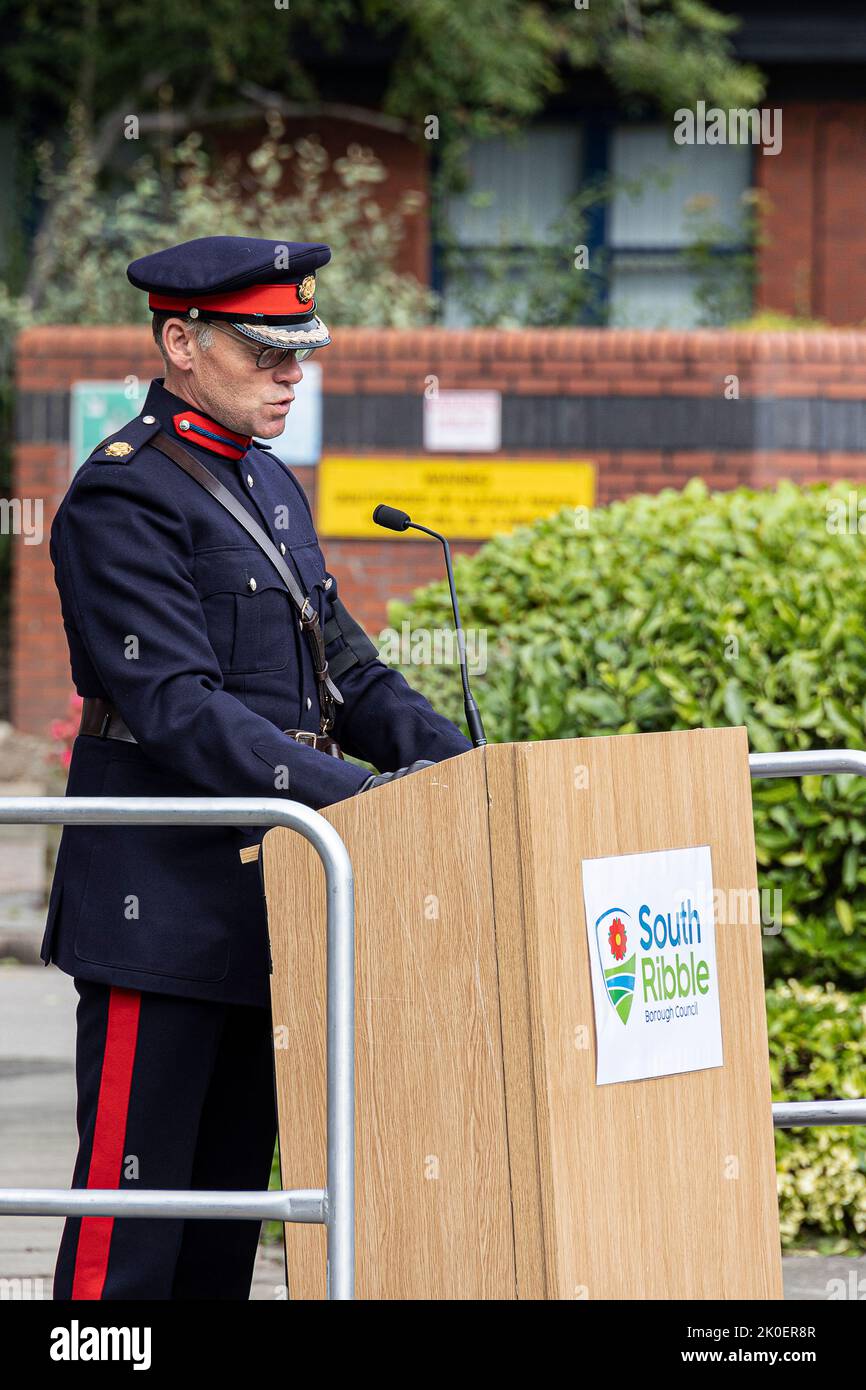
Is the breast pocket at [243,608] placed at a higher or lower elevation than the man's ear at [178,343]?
lower

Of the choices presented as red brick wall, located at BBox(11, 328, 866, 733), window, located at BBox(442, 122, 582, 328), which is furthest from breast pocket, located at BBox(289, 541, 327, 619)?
window, located at BBox(442, 122, 582, 328)

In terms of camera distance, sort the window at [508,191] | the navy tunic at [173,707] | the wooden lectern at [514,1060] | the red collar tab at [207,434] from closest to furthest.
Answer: the wooden lectern at [514,1060] → the navy tunic at [173,707] → the red collar tab at [207,434] → the window at [508,191]

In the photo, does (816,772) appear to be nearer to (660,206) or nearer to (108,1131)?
(108,1131)

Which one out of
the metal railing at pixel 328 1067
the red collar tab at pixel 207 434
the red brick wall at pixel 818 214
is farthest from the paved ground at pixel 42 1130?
the red brick wall at pixel 818 214

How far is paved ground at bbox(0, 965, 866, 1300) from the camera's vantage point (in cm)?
403

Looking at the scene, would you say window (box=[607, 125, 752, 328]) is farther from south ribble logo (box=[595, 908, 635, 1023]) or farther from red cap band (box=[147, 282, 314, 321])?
south ribble logo (box=[595, 908, 635, 1023])

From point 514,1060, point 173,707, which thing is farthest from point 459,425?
point 514,1060

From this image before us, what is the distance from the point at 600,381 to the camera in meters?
9.84

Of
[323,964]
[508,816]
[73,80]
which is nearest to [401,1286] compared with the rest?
[323,964]

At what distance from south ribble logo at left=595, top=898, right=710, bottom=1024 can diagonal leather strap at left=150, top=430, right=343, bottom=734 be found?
0.73 meters

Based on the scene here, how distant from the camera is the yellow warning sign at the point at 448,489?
9820mm

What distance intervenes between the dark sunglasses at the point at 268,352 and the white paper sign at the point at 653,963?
0.94 m

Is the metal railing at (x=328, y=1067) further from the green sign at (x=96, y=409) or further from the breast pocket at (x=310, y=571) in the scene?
the green sign at (x=96, y=409)

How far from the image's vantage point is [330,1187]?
2332 millimetres
